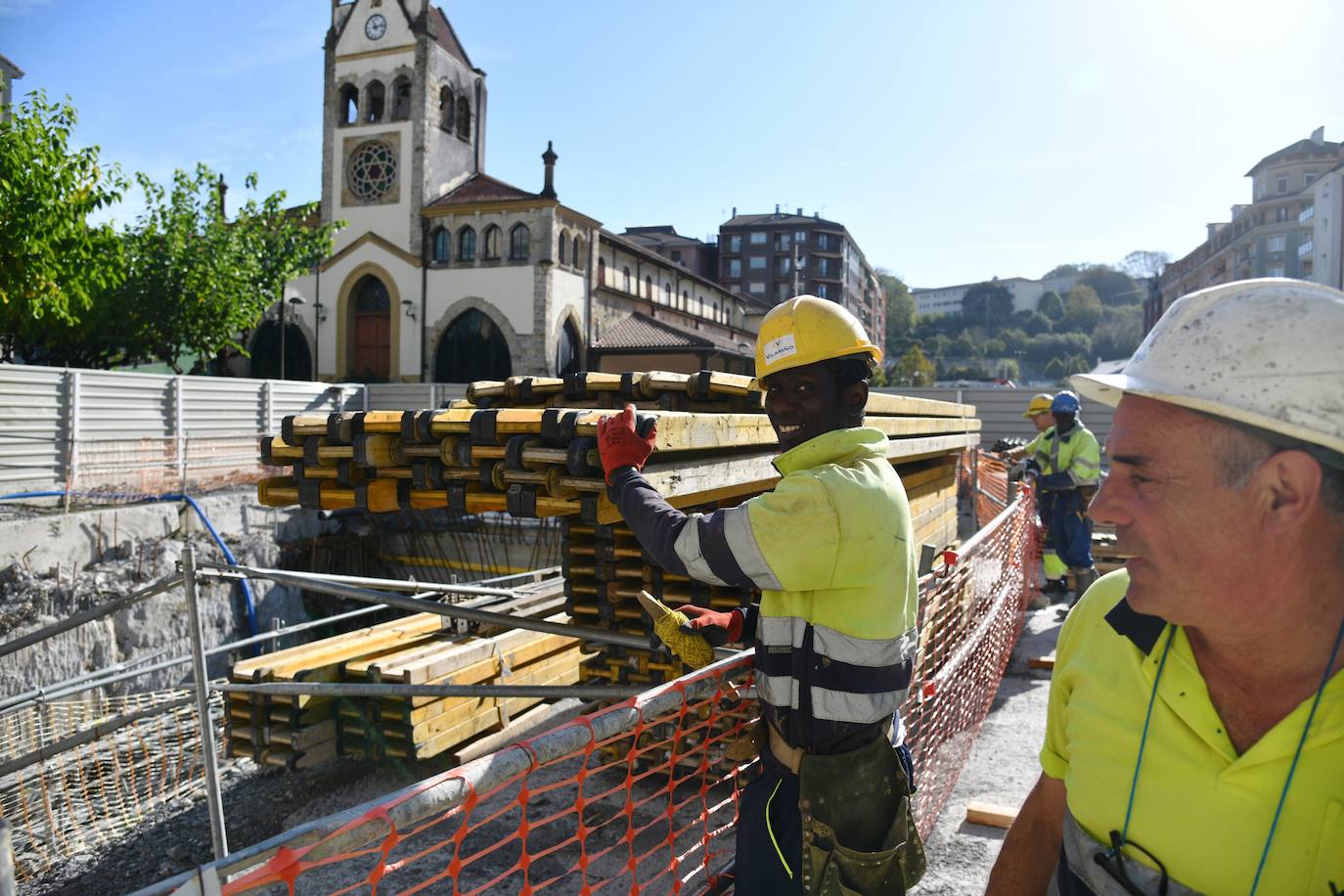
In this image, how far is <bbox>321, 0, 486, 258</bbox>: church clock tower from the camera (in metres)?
34.3

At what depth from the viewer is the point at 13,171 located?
12.2 metres

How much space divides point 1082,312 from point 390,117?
5007 inches

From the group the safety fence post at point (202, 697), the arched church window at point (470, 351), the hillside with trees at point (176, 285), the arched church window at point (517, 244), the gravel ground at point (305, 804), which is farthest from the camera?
the arched church window at point (470, 351)

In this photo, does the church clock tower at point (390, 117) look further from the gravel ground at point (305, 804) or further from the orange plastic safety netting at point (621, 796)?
the orange plastic safety netting at point (621, 796)

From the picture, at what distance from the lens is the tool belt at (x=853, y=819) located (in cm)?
240

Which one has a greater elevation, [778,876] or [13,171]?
[13,171]

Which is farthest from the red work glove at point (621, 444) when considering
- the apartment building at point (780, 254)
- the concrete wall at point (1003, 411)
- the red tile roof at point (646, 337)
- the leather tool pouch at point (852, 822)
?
→ the apartment building at point (780, 254)

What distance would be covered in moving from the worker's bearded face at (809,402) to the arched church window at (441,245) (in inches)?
1331

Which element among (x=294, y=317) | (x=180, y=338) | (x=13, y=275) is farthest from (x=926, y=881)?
(x=294, y=317)

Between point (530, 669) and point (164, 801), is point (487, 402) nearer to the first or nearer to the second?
point (530, 669)

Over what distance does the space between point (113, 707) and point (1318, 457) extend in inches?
419

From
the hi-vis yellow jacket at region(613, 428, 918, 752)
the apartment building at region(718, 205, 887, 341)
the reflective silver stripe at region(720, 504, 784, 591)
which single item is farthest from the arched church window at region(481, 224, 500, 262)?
the apartment building at region(718, 205, 887, 341)

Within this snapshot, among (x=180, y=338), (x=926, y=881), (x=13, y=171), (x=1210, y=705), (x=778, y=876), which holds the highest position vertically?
(x=13, y=171)

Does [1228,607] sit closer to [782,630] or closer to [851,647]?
[851,647]
